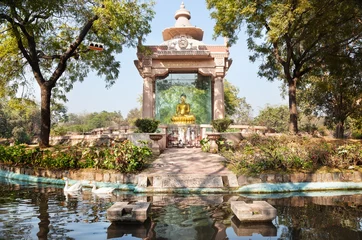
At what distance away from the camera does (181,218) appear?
5059mm

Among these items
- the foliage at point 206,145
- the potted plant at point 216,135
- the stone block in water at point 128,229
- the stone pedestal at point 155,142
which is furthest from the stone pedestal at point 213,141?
the stone block in water at point 128,229

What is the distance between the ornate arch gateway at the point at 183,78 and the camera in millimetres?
17969

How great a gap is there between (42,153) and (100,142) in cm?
342

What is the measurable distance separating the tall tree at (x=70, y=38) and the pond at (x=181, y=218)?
7069mm

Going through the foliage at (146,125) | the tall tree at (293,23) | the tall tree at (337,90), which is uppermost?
the tall tree at (293,23)

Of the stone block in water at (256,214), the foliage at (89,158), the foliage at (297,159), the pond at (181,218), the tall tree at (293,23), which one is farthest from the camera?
the tall tree at (293,23)

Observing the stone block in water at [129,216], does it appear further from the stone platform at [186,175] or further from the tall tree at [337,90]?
the tall tree at [337,90]

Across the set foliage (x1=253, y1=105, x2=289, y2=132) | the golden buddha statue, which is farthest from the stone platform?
foliage (x1=253, y1=105, x2=289, y2=132)

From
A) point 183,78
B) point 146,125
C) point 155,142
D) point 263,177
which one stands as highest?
point 183,78

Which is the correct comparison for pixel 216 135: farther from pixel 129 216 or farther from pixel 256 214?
pixel 129 216

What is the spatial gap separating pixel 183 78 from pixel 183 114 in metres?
2.72

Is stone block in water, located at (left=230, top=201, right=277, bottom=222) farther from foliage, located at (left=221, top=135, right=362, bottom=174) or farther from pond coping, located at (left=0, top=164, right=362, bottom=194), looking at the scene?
foliage, located at (left=221, top=135, right=362, bottom=174)

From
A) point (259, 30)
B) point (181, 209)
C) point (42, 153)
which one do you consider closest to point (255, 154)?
point (181, 209)

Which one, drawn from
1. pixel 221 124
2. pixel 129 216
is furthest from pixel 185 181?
pixel 221 124
